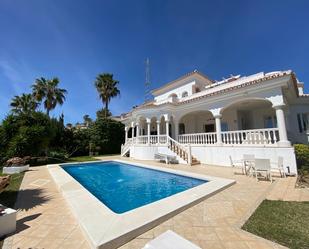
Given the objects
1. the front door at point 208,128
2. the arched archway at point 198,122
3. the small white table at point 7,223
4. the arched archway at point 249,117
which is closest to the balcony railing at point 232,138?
the arched archway at point 249,117

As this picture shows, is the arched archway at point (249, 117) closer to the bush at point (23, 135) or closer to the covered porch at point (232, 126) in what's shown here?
the covered porch at point (232, 126)

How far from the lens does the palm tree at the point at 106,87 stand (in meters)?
29.6

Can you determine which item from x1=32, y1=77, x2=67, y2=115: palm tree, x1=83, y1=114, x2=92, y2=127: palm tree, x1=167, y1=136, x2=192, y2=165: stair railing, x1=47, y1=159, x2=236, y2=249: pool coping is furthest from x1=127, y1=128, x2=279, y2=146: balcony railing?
x1=32, y1=77, x2=67, y2=115: palm tree

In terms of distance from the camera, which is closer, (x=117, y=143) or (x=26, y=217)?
(x=26, y=217)

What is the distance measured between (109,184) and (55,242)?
629 cm

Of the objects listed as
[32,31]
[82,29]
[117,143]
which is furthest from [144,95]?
[32,31]

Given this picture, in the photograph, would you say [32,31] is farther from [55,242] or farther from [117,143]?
[117,143]

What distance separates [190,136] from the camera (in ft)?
51.4

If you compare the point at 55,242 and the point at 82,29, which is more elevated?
the point at 82,29

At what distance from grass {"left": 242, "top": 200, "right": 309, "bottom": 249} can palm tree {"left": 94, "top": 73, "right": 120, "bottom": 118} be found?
2880cm

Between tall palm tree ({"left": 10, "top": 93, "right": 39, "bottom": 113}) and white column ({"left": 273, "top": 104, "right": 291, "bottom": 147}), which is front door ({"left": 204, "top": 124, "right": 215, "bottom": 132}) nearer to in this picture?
white column ({"left": 273, "top": 104, "right": 291, "bottom": 147})

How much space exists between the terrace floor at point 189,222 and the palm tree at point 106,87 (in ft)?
82.2

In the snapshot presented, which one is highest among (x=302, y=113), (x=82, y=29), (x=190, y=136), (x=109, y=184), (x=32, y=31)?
(x=82, y=29)

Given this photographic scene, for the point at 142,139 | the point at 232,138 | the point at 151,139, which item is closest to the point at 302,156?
the point at 232,138
